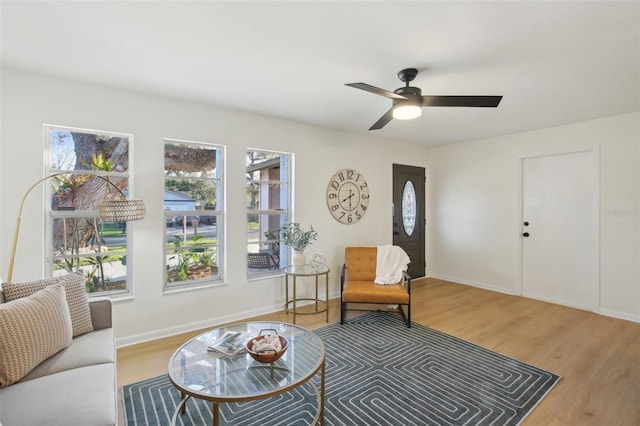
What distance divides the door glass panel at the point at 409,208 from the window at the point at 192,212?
3.34 m

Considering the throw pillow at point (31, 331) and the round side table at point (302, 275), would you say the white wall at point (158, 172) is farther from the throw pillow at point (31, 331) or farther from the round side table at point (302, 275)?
the throw pillow at point (31, 331)

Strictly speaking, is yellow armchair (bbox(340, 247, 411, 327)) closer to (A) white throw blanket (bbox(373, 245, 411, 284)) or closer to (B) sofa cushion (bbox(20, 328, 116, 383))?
(A) white throw blanket (bbox(373, 245, 411, 284))

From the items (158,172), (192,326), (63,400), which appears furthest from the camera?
(192,326)

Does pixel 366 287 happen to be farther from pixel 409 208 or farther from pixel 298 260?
pixel 409 208

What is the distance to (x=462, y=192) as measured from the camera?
17.4ft

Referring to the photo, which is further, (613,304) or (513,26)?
(613,304)

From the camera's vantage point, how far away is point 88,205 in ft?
9.38

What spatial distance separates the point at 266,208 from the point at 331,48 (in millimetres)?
2234

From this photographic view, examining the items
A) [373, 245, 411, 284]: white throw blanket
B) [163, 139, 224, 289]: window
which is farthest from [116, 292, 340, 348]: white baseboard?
[373, 245, 411, 284]: white throw blanket

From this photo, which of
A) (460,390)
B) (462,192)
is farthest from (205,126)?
(462,192)

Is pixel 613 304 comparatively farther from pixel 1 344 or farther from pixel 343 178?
pixel 1 344

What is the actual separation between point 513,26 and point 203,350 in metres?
2.90

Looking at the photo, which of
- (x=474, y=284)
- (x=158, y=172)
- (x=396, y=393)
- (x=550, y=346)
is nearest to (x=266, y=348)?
(x=396, y=393)

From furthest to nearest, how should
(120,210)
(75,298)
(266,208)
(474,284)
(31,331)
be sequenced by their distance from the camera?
(474,284) < (266,208) < (120,210) < (75,298) < (31,331)
